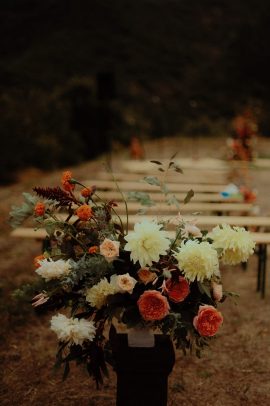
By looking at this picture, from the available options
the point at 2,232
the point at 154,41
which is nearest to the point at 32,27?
the point at 154,41

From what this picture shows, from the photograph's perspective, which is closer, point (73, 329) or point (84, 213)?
point (73, 329)

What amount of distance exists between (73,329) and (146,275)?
386 millimetres

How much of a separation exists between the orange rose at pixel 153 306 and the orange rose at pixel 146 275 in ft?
0.28

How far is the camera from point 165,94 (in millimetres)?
23844

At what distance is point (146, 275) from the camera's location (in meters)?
2.56

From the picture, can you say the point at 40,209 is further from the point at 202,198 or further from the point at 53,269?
the point at 202,198

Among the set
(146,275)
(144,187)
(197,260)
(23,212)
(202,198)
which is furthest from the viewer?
(144,187)

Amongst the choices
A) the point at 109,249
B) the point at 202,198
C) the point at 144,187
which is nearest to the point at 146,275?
the point at 109,249

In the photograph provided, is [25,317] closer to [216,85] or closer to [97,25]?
[216,85]

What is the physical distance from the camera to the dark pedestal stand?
2.68 meters

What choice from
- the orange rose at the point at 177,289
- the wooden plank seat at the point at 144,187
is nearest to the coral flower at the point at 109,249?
the orange rose at the point at 177,289

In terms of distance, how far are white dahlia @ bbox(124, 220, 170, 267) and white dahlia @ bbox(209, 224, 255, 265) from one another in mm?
282

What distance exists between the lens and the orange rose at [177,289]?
99.0 inches

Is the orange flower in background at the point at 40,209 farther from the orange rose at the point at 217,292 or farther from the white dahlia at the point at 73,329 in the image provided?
the orange rose at the point at 217,292
